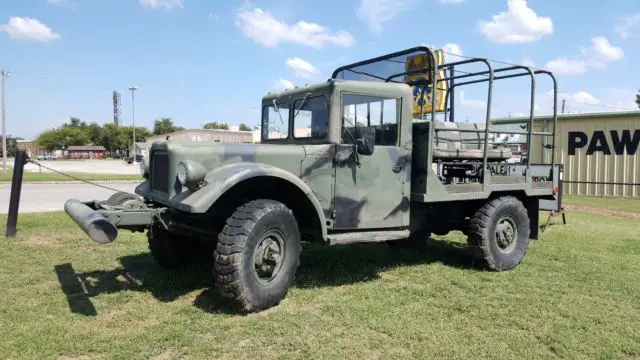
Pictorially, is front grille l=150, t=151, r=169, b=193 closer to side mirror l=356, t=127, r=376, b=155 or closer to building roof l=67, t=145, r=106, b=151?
side mirror l=356, t=127, r=376, b=155

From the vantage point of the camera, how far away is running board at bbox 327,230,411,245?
498 cm

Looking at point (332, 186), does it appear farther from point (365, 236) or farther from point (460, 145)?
point (460, 145)

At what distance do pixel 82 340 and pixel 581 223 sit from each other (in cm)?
979

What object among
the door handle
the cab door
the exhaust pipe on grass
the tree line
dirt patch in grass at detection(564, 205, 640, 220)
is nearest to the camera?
the exhaust pipe on grass

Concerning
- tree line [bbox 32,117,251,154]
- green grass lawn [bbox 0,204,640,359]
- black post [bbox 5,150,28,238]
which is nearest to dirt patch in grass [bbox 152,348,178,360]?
green grass lawn [bbox 0,204,640,359]

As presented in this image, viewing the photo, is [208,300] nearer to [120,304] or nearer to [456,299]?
[120,304]

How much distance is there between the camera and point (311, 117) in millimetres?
5363

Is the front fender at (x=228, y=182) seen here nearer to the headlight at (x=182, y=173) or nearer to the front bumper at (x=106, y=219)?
the headlight at (x=182, y=173)

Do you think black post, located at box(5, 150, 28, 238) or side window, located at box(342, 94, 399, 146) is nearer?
side window, located at box(342, 94, 399, 146)

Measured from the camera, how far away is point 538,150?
58.4 ft

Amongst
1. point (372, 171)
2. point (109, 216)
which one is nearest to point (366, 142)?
point (372, 171)

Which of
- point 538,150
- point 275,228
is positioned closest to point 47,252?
point 275,228

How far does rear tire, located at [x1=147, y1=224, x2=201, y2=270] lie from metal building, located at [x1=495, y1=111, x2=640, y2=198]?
42.1ft

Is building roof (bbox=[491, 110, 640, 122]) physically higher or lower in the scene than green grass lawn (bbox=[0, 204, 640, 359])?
higher
